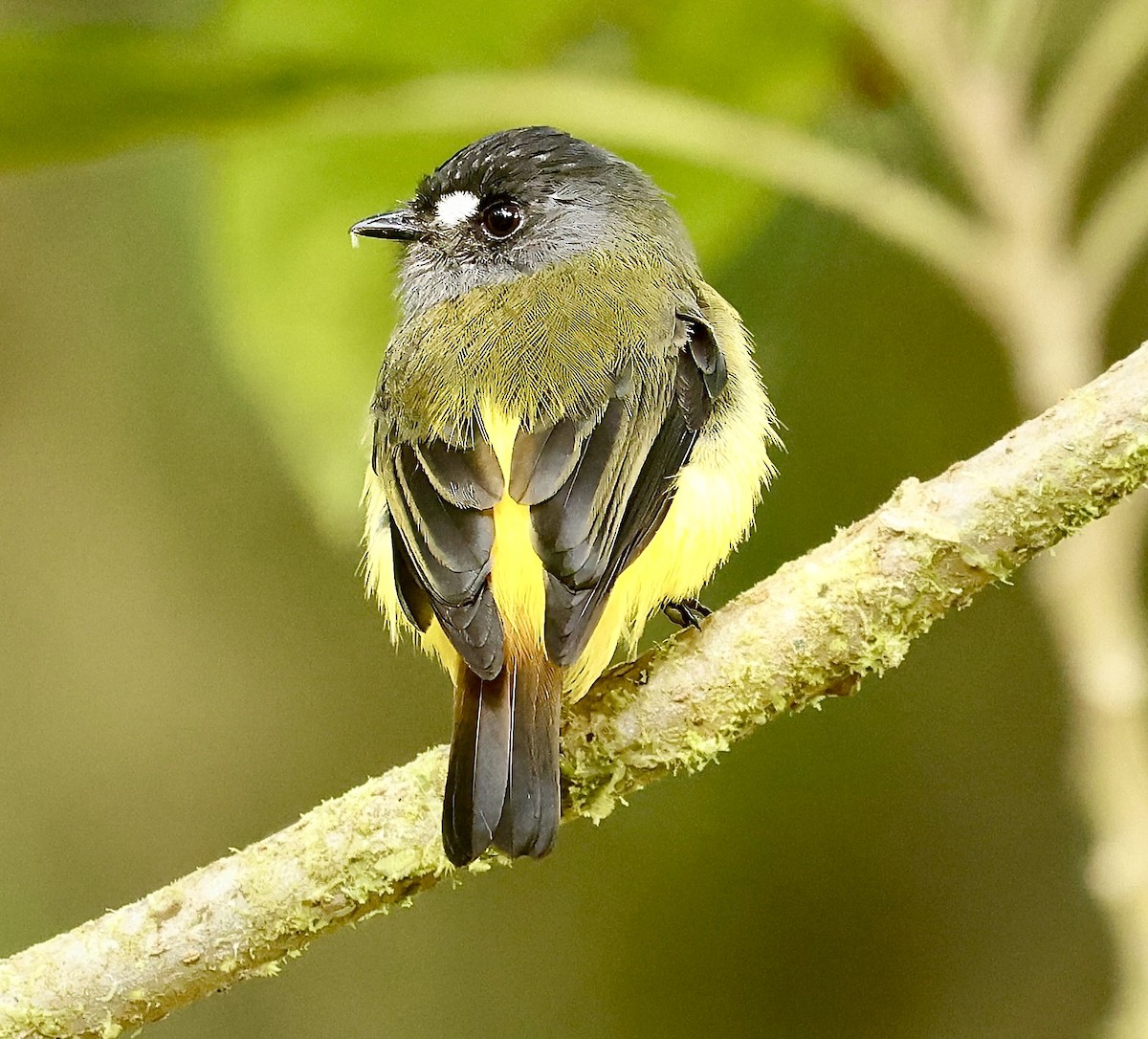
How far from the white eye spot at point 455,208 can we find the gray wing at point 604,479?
Result: 2.25 ft

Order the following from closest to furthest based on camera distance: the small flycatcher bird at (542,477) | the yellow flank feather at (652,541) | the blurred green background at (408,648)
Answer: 1. the small flycatcher bird at (542,477)
2. the yellow flank feather at (652,541)
3. the blurred green background at (408,648)

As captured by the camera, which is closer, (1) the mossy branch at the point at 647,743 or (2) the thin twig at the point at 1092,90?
(1) the mossy branch at the point at 647,743

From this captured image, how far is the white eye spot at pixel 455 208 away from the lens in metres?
2.80

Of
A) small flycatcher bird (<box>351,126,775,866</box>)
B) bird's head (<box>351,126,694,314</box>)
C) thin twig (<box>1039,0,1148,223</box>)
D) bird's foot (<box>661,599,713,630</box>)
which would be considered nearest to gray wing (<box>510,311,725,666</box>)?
small flycatcher bird (<box>351,126,775,866</box>)

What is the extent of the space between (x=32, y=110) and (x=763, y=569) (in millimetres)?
2259

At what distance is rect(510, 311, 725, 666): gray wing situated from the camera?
6.27 ft

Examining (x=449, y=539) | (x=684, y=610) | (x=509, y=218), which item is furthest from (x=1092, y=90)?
(x=449, y=539)

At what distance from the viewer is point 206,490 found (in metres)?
4.80

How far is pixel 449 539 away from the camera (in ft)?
6.63

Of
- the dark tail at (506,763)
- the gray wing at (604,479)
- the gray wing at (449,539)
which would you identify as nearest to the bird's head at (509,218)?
the gray wing at (604,479)

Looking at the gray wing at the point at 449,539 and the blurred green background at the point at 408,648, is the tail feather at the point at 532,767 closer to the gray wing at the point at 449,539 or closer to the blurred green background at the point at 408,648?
the gray wing at the point at 449,539

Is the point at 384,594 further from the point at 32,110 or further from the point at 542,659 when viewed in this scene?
the point at 32,110

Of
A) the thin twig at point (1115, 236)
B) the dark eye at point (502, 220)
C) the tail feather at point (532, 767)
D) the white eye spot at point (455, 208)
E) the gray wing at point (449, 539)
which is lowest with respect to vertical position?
the tail feather at point (532, 767)

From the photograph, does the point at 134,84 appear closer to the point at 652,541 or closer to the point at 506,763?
the point at 652,541
